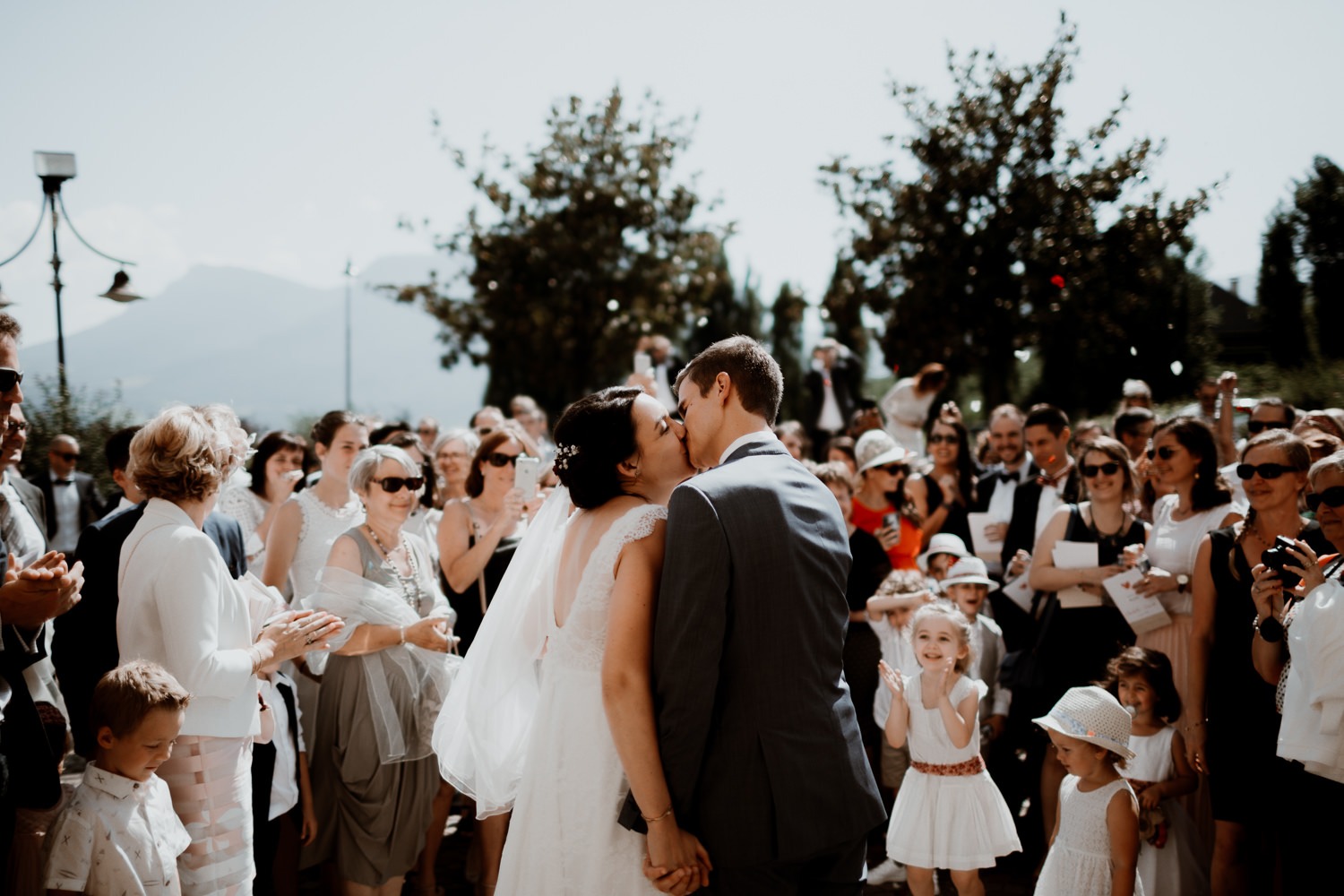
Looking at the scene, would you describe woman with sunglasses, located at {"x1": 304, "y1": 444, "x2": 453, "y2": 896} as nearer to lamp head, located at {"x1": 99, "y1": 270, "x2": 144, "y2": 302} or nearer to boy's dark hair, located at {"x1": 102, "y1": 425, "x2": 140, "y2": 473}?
boy's dark hair, located at {"x1": 102, "y1": 425, "x2": 140, "y2": 473}

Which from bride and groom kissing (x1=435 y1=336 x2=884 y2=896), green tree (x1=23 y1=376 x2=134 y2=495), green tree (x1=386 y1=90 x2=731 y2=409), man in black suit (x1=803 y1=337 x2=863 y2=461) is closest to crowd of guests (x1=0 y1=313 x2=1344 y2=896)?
bride and groom kissing (x1=435 y1=336 x2=884 y2=896)

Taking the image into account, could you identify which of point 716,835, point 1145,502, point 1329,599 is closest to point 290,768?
point 716,835

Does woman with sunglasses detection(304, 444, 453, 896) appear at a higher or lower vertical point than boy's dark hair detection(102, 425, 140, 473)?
lower

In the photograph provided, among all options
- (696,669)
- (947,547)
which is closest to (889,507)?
(947,547)

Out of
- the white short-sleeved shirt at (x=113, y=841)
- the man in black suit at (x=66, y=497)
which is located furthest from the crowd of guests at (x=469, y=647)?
the man in black suit at (x=66, y=497)

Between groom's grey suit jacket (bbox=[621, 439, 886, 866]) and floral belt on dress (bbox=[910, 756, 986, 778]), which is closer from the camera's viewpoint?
groom's grey suit jacket (bbox=[621, 439, 886, 866])

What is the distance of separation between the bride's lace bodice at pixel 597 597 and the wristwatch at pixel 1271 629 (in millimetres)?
2583

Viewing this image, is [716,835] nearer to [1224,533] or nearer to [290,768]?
[290,768]

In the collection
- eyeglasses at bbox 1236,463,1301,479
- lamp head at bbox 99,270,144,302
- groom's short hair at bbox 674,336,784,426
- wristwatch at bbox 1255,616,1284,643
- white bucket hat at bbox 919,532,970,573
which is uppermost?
lamp head at bbox 99,270,144,302

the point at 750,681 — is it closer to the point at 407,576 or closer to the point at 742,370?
the point at 742,370

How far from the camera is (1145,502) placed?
6250mm

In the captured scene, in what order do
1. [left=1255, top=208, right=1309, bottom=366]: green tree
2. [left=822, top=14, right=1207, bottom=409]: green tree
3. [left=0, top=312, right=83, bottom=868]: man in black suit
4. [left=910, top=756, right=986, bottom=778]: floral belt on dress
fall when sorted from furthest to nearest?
[left=1255, top=208, right=1309, bottom=366]: green tree → [left=822, top=14, right=1207, bottom=409]: green tree → [left=910, top=756, right=986, bottom=778]: floral belt on dress → [left=0, top=312, right=83, bottom=868]: man in black suit

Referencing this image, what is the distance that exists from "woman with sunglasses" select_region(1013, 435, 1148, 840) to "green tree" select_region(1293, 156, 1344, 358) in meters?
23.6

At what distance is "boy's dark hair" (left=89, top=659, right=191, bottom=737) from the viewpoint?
2.94m
